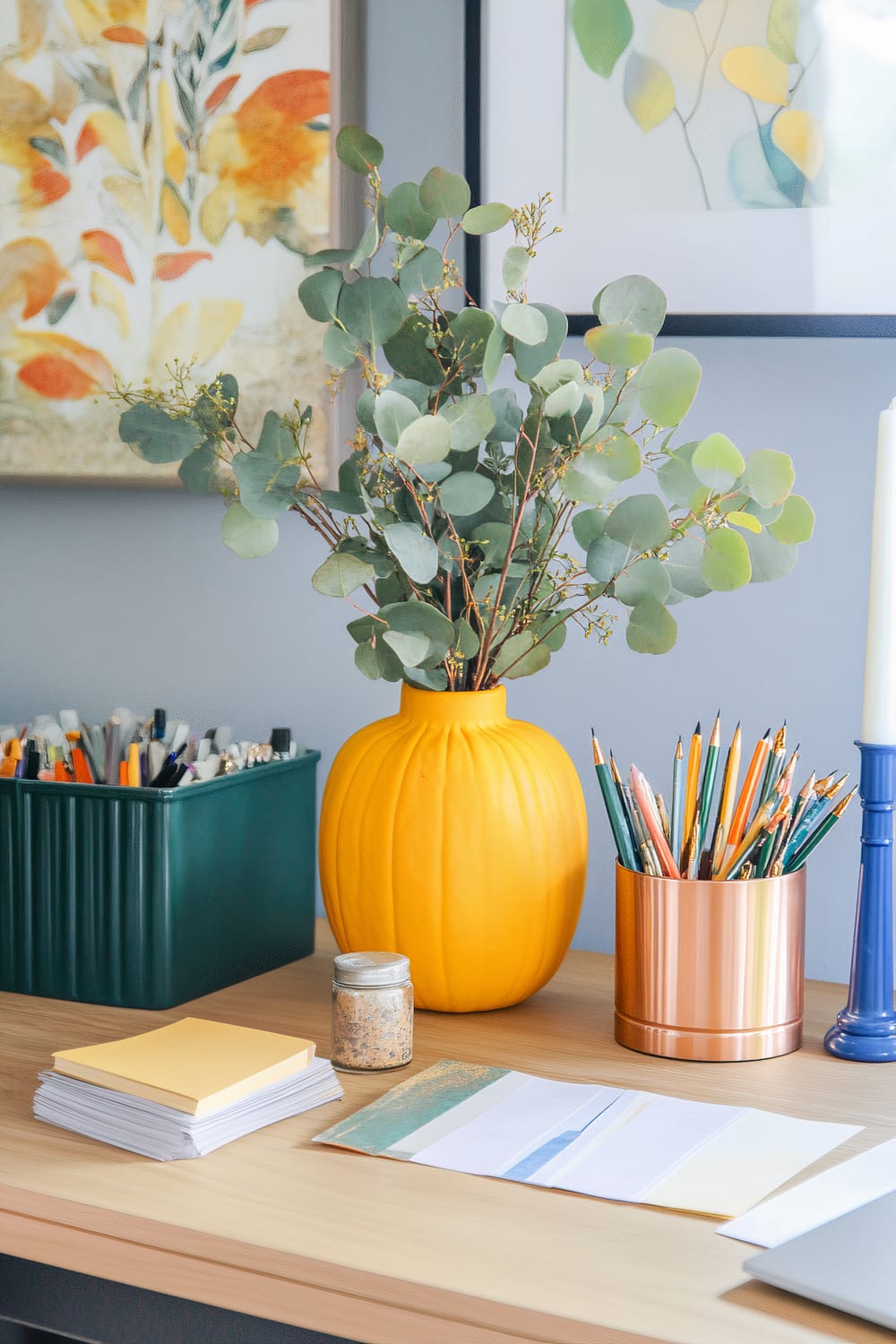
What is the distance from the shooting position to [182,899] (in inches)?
36.7

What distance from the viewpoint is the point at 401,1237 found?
0.59 m

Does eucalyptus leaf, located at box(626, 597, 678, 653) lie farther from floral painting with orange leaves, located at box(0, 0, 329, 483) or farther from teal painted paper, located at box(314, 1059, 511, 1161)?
floral painting with orange leaves, located at box(0, 0, 329, 483)

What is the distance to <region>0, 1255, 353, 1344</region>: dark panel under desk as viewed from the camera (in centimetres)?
68

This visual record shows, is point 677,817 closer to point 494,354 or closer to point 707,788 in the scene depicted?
point 707,788

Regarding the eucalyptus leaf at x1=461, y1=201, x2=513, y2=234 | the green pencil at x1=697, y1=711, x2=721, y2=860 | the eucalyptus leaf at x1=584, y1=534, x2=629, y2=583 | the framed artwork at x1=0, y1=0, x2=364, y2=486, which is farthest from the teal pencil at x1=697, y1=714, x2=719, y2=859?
the framed artwork at x1=0, y1=0, x2=364, y2=486

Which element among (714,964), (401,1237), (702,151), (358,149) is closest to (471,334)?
(358,149)

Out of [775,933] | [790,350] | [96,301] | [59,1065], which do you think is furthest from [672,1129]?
[96,301]

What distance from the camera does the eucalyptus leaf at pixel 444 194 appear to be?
2.72ft

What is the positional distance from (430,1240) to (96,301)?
901 mm

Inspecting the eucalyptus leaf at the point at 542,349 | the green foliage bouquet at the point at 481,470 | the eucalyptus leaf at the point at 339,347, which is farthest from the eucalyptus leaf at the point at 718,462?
the eucalyptus leaf at the point at 339,347

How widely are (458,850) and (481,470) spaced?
0.81 ft

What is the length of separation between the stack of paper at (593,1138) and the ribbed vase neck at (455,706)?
23 cm

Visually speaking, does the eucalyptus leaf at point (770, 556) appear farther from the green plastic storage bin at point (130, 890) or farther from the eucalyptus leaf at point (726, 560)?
the green plastic storage bin at point (130, 890)

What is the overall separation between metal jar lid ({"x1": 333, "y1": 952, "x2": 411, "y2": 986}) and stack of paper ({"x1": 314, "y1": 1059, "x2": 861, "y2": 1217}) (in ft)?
0.19
